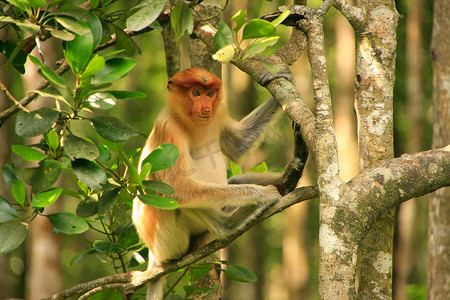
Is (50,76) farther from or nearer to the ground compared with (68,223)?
farther from the ground

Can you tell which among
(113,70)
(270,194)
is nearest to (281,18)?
(113,70)

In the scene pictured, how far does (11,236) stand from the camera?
2285 millimetres

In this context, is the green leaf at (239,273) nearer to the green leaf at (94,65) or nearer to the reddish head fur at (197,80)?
the reddish head fur at (197,80)

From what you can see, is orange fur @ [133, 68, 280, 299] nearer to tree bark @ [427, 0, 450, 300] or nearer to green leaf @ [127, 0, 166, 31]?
green leaf @ [127, 0, 166, 31]

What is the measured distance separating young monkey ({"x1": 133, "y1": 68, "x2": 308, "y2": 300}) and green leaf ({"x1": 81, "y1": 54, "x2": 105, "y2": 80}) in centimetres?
128

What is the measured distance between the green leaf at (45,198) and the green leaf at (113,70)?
52 cm

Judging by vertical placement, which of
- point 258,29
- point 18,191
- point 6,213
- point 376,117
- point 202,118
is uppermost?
point 202,118

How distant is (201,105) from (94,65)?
1.44 metres

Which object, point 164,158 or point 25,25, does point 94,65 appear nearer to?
point 25,25

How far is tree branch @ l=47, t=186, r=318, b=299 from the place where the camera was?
2789mm

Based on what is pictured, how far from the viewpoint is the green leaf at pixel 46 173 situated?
7.47 feet

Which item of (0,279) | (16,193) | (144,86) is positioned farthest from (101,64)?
(144,86)

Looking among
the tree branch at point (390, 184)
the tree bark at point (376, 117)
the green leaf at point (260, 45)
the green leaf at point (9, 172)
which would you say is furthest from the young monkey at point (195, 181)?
the green leaf at point (9, 172)

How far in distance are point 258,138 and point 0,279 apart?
520 cm
